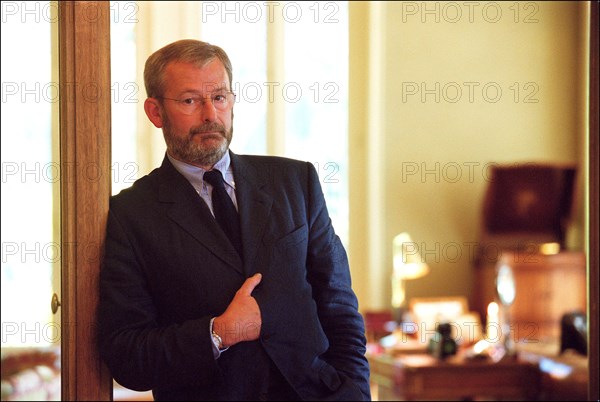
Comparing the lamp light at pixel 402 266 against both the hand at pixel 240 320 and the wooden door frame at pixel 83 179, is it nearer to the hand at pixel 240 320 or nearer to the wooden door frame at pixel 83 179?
the wooden door frame at pixel 83 179

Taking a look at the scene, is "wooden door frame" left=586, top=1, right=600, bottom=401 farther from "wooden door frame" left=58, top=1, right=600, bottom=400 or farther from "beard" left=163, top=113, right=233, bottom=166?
"wooden door frame" left=58, top=1, right=600, bottom=400

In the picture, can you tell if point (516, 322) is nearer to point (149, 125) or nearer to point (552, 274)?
point (552, 274)

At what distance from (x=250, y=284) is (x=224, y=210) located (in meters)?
0.18

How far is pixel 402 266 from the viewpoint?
6984 mm

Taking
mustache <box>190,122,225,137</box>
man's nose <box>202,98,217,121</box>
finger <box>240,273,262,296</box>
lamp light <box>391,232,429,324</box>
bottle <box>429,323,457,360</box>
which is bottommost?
bottle <box>429,323,457,360</box>

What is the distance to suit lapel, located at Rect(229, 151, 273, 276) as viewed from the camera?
1903 millimetres

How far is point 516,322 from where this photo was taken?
24.2 ft

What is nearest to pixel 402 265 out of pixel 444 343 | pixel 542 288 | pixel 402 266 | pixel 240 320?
pixel 402 266

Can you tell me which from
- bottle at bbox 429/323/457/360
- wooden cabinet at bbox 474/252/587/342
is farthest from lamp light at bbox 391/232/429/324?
bottle at bbox 429/323/457/360

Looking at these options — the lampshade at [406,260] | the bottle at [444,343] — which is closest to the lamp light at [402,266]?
the lampshade at [406,260]

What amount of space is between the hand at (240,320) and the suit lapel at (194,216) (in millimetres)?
69

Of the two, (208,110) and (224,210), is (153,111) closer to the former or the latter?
(208,110)

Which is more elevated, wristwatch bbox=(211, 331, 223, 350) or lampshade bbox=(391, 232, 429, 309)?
wristwatch bbox=(211, 331, 223, 350)

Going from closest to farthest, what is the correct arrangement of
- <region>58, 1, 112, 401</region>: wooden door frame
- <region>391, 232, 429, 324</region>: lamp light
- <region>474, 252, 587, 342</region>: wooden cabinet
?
<region>58, 1, 112, 401</region>: wooden door frame → <region>391, 232, 429, 324</region>: lamp light → <region>474, 252, 587, 342</region>: wooden cabinet
